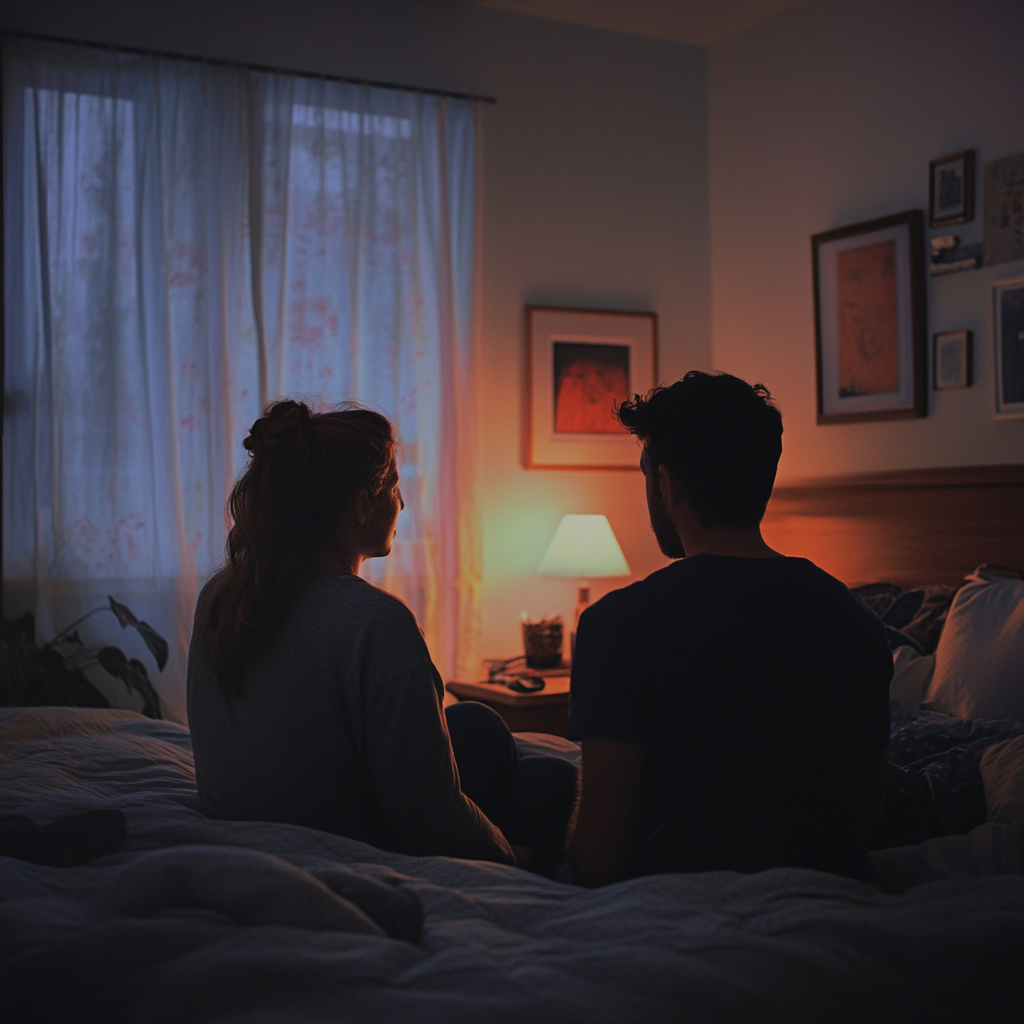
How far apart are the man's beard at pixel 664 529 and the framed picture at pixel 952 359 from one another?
204 centimetres

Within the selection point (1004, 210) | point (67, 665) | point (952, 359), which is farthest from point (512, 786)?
point (1004, 210)

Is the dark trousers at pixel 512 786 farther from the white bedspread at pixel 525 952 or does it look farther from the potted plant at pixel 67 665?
the potted plant at pixel 67 665

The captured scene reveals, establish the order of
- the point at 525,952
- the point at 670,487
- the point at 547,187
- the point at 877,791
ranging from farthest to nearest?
the point at 547,187
the point at 877,791
the point at 670,487
the point at 525,952

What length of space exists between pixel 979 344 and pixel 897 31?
1.09 m

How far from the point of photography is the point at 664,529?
1.34 metres

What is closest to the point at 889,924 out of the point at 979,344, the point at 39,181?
the point at 979,344

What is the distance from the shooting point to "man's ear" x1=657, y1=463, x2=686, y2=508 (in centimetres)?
127

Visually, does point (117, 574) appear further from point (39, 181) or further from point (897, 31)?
point (897, 31)

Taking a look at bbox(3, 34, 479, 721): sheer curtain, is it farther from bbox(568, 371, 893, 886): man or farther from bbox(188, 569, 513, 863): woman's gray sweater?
bbox(568, 371, 893, 886): man

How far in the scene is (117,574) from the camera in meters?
3.16

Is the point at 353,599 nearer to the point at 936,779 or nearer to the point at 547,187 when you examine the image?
the point at 936,779

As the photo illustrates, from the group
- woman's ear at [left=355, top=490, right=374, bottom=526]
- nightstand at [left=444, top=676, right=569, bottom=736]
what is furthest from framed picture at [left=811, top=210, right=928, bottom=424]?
woman's ear at [left=355, top=490, right=374, bottom=526]

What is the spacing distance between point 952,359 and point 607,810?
7.80 feet

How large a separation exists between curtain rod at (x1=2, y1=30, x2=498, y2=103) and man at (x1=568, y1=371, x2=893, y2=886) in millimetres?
2711
